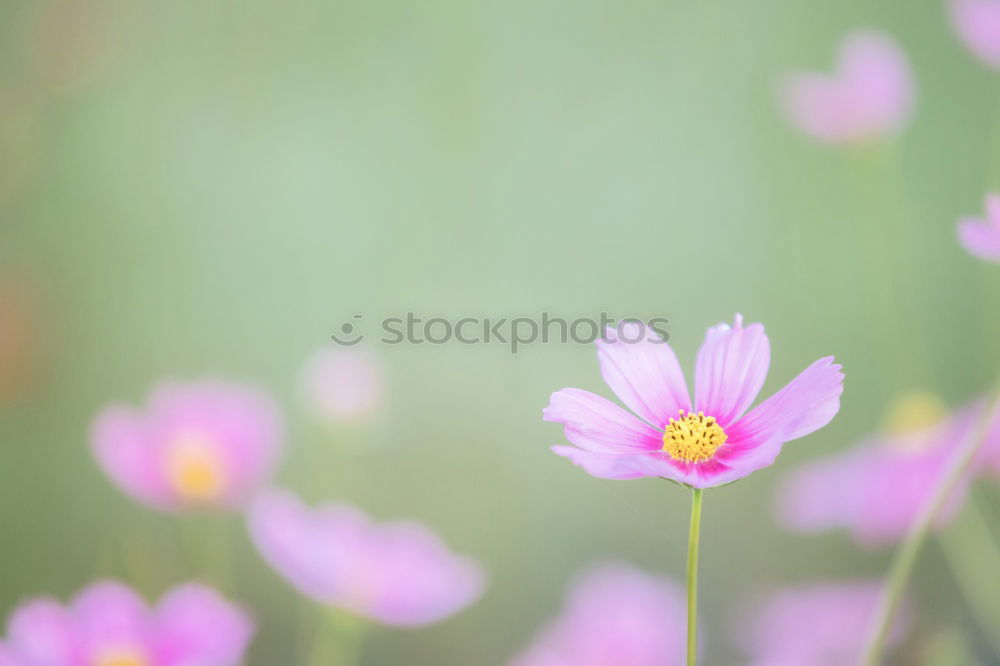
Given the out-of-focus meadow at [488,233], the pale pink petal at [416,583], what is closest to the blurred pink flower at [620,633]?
the pale pink petal at [416,583]

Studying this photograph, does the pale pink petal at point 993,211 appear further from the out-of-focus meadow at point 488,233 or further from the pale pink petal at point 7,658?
the out-of-focus meadow at point 488,233

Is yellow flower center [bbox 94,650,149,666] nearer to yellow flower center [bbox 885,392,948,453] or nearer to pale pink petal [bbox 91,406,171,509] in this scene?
pale pink petal [bbox 91,406,171,509]

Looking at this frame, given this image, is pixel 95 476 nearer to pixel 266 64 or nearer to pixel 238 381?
pixel 238 381

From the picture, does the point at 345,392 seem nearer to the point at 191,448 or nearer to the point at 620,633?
the point at 191,448

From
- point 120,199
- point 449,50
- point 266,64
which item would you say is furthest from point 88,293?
point 449,50

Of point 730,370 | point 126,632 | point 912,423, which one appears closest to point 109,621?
point 126,632

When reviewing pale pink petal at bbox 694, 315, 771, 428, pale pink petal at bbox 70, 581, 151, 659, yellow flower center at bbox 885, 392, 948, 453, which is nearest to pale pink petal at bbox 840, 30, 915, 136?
yellow flower center at bbox 885, 392, 948, 453

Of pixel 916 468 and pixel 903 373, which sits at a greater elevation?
pixel 903 373
